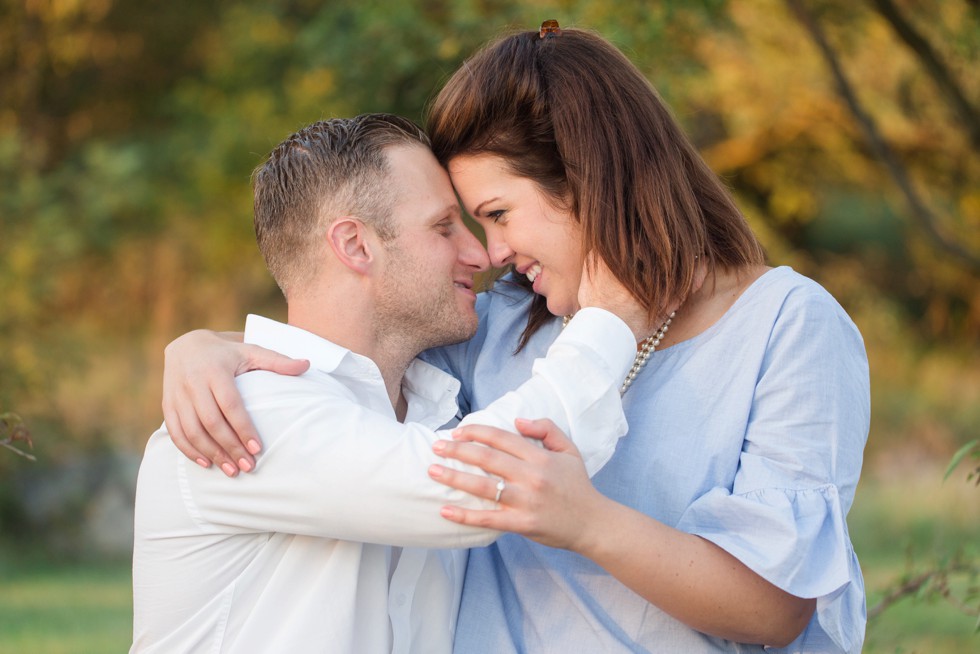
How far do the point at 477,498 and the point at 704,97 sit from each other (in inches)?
299

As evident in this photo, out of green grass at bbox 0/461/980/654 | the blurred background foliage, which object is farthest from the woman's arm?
the blurred background foliage

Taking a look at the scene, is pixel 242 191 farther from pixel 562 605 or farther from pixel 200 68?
pixel 562 605

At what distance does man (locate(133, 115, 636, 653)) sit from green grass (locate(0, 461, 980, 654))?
1.85 meters

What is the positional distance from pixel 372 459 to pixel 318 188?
2.68 ft

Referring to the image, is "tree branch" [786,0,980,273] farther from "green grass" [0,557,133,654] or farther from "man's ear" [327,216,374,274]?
"green grass" [0,557,133,654]

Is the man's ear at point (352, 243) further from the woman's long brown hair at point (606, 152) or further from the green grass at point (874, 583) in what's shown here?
the green grass at point (874, 583)

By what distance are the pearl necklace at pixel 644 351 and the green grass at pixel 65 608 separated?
12.0ft

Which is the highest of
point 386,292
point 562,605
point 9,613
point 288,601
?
point 386,292

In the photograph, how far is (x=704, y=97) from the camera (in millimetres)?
9070

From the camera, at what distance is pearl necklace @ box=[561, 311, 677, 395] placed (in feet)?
8.00

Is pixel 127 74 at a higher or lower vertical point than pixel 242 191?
higher

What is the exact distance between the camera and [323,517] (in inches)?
80.8

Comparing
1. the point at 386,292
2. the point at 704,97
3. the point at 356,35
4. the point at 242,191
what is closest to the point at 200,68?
the point at 242,191

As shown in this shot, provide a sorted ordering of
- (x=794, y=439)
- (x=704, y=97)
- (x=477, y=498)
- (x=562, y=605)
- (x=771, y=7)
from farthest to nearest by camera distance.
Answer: (x=704, y=97)
(x=771, y=7)
(x=562, y=605)
(x=794, y=439)
(x=477, y=498)
